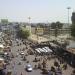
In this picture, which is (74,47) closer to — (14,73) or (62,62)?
(62,62)

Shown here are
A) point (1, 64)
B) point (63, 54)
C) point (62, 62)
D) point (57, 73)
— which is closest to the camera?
point (57, 73)

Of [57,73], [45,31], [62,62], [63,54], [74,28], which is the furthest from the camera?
[45,31]

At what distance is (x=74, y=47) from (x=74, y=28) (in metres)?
19.7

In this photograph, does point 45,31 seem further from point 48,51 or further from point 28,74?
point 28,74

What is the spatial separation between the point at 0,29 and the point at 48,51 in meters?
128

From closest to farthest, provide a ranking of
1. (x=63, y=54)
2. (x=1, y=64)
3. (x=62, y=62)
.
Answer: (x=1, y=64) < (x=62, y=62) < (x=63, y=54)

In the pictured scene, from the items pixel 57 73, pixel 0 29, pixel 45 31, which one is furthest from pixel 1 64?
pixel 0 29

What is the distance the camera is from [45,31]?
120625 millimetres

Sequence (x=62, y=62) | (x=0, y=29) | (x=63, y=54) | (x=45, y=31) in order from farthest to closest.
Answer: (x=0, y=29)
(x=45, y=31)
(x=63, y=54)
(x=62, y=62)

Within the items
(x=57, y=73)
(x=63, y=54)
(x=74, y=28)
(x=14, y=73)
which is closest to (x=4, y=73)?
(x=14, y=73)

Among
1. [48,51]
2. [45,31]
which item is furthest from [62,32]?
[48,51]

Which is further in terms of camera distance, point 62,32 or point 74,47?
point 62,32

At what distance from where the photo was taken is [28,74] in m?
35.5

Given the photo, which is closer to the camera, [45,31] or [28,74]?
[28,74]
